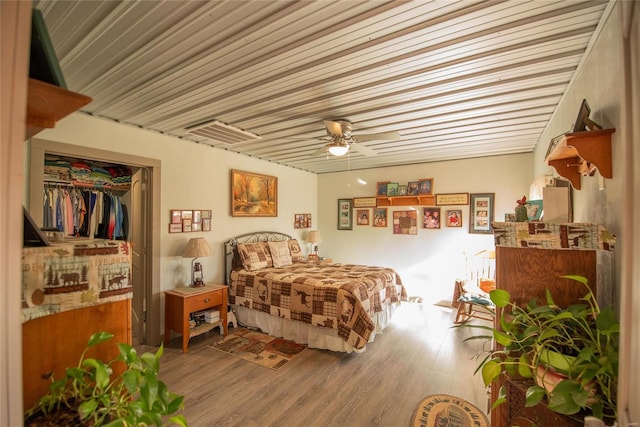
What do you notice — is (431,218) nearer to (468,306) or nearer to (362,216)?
(362,216)

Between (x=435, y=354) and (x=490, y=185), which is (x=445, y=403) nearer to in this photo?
(x=435, y=354)

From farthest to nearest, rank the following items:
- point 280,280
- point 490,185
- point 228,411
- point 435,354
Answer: point 490,185 < point 280,280 < point 435,354 < point 228,411

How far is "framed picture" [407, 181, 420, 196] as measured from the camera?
197 inches

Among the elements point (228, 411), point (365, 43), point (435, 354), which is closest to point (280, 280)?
point (228, 411)

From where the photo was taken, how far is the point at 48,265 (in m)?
0.85

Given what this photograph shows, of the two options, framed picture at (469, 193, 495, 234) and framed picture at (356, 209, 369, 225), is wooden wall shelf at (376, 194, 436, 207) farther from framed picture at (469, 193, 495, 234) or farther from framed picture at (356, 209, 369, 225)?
framed picture at (469, 193, 495, 234)

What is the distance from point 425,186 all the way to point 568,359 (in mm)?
4184

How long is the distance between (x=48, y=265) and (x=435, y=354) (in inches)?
132

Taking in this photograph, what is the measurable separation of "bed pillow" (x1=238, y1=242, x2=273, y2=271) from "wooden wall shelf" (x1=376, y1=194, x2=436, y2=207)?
94.1 inches

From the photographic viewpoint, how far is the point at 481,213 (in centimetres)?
446

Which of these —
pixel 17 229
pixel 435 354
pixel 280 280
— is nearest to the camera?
pixel 17 229

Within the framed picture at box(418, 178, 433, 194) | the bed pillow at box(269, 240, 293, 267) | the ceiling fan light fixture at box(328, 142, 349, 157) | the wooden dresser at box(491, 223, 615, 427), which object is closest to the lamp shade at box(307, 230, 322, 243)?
the bed pillow at box(269, 240, 293, 267)

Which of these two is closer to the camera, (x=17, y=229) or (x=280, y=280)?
(x=17, y=229)

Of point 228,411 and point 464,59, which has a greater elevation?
point 464,59
